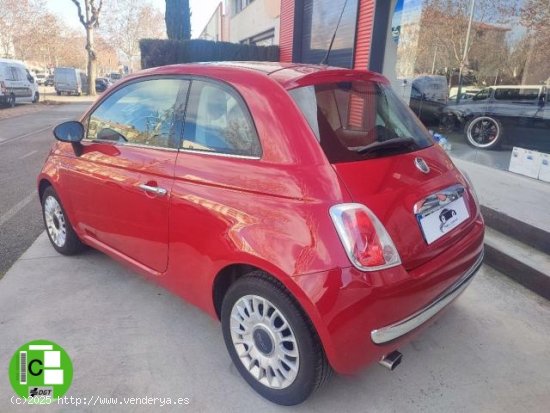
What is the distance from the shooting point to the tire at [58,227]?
3543 mm

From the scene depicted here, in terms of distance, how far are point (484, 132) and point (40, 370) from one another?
242 inches

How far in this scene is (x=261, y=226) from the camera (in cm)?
192

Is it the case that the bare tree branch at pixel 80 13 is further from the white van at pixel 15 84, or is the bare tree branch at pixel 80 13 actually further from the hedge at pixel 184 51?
the hedge at pixel 184 51

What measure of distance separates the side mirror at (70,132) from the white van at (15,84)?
18507 millimetres

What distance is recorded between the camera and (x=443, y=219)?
215 centimetres

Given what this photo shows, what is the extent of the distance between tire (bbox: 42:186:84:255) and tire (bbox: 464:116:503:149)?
5505 mm

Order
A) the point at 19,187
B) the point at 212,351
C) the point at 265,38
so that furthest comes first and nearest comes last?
the point at 265,38 → the point at 19,187 → the point at 212,351

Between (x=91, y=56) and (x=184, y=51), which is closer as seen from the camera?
(x=184, y=51)

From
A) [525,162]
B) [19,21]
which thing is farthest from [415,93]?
[19,21]

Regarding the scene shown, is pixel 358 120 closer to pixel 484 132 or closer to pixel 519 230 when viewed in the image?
pixel 519 230

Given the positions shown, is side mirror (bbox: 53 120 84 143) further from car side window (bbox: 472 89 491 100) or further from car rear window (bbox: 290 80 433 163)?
car side window (bbox: 472 89 491 100)

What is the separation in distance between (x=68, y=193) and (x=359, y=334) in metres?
2.61

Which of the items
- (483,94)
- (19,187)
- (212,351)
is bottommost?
(19,187)

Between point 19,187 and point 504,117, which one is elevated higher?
point 504,117
